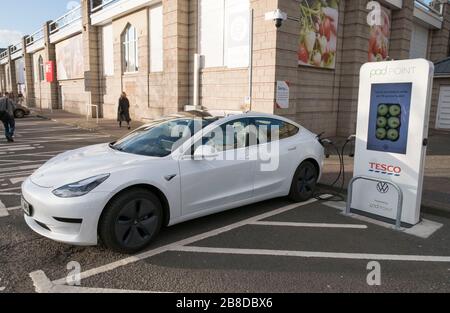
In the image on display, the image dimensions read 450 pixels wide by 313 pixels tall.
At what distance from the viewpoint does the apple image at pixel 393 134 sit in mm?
4953

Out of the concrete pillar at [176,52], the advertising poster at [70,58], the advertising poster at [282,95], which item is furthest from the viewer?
the advertising poster at [70,58]

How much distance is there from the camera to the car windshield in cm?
Answer: 453

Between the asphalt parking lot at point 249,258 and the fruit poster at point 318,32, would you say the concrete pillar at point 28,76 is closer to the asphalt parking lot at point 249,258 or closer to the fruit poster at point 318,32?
the fruit poster at point 318,32

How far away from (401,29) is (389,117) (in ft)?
43.8

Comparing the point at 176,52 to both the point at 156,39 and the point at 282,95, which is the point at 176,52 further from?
the point at 282,95

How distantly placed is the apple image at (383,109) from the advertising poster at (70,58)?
23.5m

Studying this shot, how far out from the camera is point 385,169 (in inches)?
203

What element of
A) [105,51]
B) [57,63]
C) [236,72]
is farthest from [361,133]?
[57,63]

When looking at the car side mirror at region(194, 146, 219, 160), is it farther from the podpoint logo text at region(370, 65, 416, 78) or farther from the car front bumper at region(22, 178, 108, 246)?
the podpoint logo text at region(370, 65, 416, 78)

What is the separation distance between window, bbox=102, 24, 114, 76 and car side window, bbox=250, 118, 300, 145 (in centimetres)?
1822

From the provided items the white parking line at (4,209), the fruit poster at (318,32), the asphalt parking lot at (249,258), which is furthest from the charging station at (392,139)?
the fruit poster at (318,32)

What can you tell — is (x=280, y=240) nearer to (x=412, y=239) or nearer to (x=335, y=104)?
(x=412, y=239)

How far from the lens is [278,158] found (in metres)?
5.43

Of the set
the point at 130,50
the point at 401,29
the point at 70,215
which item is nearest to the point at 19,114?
the point at 130,50
